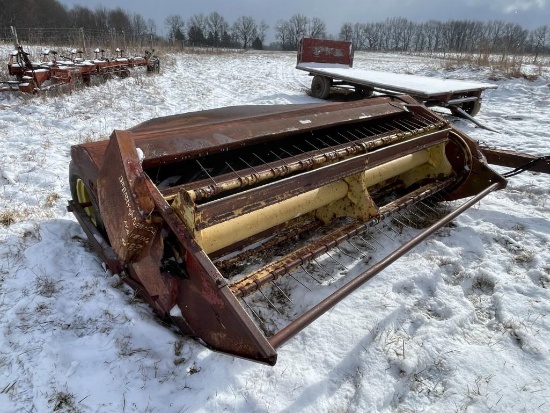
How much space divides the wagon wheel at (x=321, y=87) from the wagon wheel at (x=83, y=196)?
8088 millimetres

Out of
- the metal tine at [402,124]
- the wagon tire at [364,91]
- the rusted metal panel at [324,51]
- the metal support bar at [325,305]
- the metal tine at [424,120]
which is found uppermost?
the rusted metal panel at [324,51]

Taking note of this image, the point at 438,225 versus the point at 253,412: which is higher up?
the point at 438,225

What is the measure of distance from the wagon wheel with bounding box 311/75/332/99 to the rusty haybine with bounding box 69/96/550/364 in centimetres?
633

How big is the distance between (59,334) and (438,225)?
8.16 ft

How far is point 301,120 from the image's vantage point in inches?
107

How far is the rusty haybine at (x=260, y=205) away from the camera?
174cm

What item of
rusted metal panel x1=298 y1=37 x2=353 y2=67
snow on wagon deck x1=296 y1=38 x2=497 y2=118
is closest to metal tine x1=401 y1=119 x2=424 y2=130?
snow on wagon deck x1=296 y1=38 x2=497 y2=118

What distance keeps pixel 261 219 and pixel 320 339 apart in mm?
791

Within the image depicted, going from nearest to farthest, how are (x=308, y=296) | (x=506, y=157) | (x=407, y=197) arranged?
(x=308, y=296)
(x=407, y=197)
(x=506, y=157)

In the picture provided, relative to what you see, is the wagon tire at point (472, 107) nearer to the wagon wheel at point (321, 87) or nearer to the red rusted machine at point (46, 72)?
the wagon wheel at point (321, 87)

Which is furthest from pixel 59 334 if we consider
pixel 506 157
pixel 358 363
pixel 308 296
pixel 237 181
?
pixel 506 157

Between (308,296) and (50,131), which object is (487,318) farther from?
(50,131)

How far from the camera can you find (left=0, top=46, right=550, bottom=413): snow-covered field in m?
1.82

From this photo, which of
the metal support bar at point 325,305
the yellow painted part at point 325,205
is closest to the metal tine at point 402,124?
the yellow painted part at point 325,205
